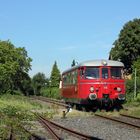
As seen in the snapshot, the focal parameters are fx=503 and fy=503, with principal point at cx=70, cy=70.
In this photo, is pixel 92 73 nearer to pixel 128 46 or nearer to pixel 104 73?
pixel 104 73

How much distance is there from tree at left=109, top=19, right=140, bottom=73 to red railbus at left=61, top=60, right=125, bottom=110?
41.0m

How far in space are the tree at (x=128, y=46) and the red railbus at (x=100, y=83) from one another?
4102 cm

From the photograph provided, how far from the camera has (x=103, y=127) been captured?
19109 mm

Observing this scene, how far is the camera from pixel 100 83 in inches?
1103

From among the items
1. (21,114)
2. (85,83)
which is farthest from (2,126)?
(85,83)

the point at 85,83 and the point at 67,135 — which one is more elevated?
the point at 85,83

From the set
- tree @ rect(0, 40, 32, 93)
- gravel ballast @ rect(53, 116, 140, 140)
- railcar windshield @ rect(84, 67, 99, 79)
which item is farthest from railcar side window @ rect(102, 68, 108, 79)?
tree @ rect(0, 40, 32, 93)

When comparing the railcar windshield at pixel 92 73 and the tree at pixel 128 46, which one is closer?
the railcar windshield at pixel 92 73

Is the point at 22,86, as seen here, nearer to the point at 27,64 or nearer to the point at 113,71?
the point at 27,64

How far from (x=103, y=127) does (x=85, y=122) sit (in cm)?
280

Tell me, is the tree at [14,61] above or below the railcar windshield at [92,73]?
above

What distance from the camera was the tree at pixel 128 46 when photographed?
69500mm

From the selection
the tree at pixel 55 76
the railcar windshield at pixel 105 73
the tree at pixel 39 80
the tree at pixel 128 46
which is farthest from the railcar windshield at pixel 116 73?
the tree at pixel 39 80

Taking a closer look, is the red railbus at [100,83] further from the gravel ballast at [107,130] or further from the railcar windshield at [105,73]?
the gravel ballast at [107,130]
